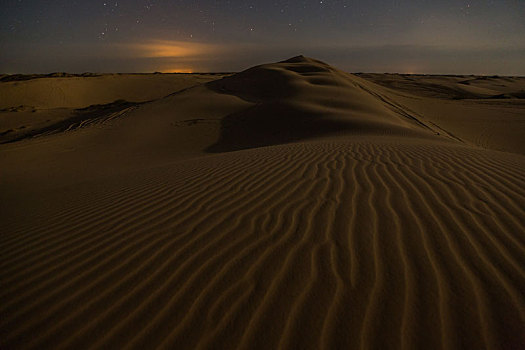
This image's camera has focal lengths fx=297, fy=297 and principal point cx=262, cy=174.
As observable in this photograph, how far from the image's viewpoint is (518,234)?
8.18 feet

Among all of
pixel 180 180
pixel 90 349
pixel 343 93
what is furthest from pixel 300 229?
pixel 343 93

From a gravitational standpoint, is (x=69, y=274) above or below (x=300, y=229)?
below

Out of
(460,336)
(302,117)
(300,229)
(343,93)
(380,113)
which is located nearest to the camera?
(460,336)

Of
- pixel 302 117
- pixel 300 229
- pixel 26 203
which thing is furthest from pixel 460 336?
pixel 302 117

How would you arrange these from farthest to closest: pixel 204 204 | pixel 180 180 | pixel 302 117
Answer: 1. pixel 302 117
2. pixel 180 180
3. pixel 204 204

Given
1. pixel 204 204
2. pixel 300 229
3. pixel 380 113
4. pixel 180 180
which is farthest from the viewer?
pixel 380 113

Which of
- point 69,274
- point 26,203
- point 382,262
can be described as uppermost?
point 382,262

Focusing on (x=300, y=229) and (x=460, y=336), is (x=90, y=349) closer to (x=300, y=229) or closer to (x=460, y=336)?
(x=300, y=229)

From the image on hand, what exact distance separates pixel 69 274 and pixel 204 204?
153 centimetres

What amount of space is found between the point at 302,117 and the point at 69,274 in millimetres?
11961

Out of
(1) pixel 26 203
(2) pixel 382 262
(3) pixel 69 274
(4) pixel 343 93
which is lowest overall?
(1) pixel 26 203

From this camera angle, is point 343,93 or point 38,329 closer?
point 38,329

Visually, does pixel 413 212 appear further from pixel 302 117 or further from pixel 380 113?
pixel 380 113

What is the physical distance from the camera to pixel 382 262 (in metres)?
2.19
